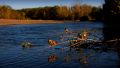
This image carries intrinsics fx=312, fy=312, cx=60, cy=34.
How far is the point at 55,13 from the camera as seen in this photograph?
104 m

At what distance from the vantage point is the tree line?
85250mm

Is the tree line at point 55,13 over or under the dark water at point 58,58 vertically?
under

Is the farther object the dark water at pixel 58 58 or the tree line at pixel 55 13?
the tree line at pixel 55 13

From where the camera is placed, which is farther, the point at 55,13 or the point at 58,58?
the point at 55,13

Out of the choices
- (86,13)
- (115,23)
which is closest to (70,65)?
(115,23)

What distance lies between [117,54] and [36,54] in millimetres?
5259

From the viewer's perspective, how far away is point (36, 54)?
67.7 ft

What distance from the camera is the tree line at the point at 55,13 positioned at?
280ft

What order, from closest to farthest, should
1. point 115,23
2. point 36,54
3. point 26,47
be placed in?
point 36,54
point 26,47
point 115,23

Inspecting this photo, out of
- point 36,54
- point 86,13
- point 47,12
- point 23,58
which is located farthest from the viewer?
point 47,12

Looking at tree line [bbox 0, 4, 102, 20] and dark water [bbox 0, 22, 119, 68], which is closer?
dark water [bbox 0, 22, 119, 68]

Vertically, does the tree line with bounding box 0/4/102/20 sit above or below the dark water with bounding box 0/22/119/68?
below

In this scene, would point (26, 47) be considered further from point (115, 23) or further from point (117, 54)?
point (115, 23)

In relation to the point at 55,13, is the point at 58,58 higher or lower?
higher
